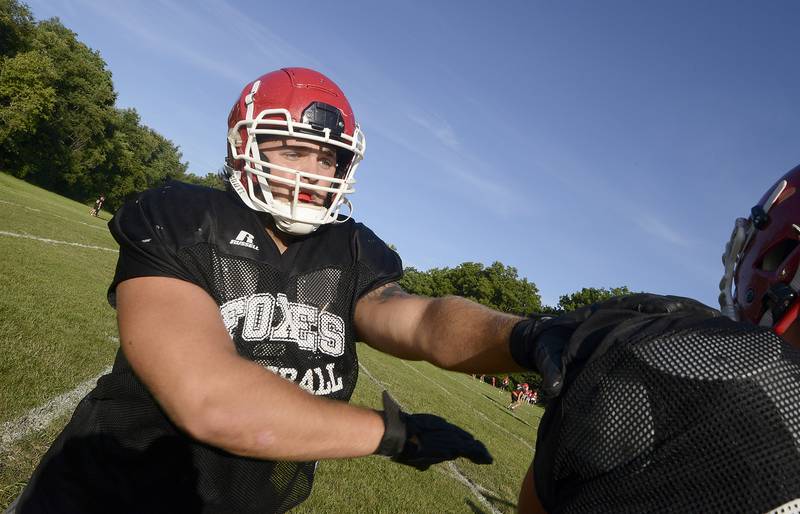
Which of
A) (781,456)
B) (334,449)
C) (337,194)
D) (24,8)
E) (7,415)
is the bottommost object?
(7,415)

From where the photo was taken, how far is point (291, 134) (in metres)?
2.53

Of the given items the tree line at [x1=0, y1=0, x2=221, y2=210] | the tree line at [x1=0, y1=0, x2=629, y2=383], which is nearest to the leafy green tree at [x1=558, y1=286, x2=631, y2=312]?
the tree line at [x1=0, y1=0, x2=629, y2=383]

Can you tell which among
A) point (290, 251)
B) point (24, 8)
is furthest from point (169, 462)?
point (24, 8)

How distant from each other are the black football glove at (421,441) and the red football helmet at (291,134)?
3.24ft

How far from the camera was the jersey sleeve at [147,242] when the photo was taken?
1927 millimetres

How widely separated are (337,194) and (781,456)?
6.96 ft

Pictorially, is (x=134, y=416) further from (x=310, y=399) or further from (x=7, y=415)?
(x=7, y=415)

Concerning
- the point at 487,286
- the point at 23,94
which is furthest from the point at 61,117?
the point at 487,286

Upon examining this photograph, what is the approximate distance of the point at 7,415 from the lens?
4727mm

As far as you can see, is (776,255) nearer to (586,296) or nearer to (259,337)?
(259,337)

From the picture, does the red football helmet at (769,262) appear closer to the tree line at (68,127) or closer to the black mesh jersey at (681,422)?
the black mesh jersey at (681,422)

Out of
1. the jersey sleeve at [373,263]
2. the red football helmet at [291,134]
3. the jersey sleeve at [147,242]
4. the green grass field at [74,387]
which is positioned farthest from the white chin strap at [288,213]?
the green grass field at [74,387]

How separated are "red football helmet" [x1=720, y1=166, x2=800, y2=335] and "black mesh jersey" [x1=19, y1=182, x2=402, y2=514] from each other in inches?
61.4

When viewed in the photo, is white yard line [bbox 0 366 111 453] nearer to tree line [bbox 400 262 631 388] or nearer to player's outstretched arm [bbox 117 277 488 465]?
player's outstretched arm [bbox 117 277 488 465]
